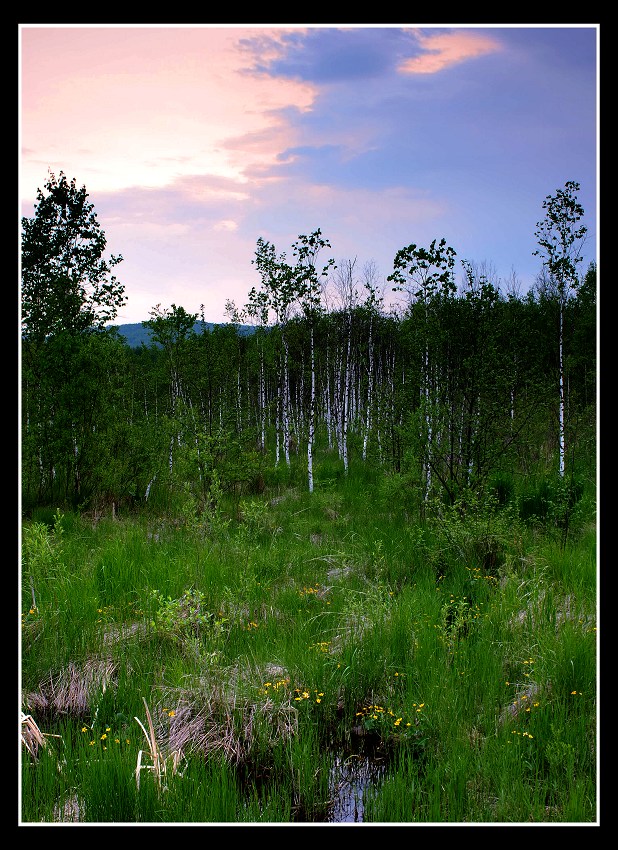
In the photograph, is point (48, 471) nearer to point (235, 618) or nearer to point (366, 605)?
point (235, 618)

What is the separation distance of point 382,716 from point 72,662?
317cm

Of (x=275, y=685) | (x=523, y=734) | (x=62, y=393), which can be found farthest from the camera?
(x=62, y=393)

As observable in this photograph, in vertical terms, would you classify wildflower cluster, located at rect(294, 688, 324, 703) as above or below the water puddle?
above

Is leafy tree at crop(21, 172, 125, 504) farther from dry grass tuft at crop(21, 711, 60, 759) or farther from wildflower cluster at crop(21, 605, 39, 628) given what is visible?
dry grass tuft at crop(21, 711, 60, 759)

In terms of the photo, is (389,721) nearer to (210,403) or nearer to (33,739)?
(33,739)

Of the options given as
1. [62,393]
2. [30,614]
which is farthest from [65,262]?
[30,614]

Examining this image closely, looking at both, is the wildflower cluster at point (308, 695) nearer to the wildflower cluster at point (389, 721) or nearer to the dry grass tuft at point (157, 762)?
the wildflower cluster at point (389, 721)

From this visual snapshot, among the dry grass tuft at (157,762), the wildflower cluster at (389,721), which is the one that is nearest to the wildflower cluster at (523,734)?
the wildflower cluster at (389,721)

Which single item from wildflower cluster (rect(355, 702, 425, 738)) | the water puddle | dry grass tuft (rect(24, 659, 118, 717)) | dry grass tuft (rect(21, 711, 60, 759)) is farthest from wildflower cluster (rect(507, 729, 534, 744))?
dry grass tuft (rect(24, 659, 118, 717))

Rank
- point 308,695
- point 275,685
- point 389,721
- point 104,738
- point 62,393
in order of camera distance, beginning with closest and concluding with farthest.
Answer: point 104,738 < point 389,721 < point 308,695 < point 275,685 < point 62,393

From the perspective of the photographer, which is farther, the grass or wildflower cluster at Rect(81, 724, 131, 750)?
wildflower cluster at Rect(81, 724, 131, 750)

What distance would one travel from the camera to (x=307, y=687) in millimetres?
4754

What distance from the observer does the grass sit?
3426mm

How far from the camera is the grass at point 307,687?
3.43 m
